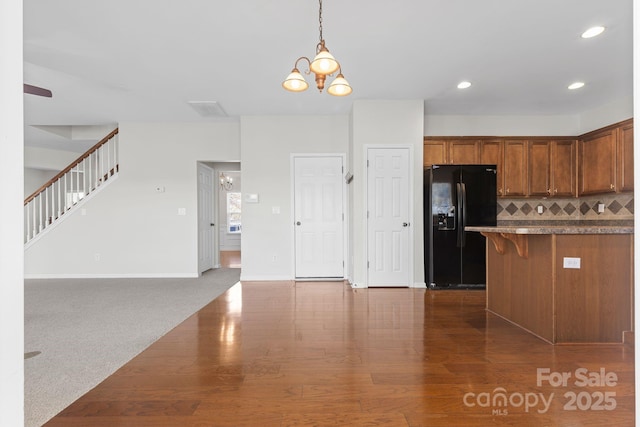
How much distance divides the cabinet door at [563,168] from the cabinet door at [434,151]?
5.74 ft

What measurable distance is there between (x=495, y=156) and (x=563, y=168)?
1104 mm

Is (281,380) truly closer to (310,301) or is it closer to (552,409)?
(552,409)

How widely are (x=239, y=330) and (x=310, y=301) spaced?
4.13 feet

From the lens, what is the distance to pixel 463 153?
527 centimetres

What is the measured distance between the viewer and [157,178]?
6.04 m

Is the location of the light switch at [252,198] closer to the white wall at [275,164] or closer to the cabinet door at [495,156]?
the white wall at [275,164]

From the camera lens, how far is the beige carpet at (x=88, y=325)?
206cm

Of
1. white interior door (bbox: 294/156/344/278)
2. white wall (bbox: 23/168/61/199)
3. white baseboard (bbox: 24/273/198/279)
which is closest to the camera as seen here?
white interior door (bbox: 294/156/344/278)

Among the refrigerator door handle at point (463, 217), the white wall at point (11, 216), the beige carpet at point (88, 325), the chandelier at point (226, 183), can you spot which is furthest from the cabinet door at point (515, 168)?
the chandelier at point (226, 183)

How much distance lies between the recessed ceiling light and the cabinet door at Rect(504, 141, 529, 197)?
7.27 feet

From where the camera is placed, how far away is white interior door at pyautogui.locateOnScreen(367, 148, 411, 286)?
494cm

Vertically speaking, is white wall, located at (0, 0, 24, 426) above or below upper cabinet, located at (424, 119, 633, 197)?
below

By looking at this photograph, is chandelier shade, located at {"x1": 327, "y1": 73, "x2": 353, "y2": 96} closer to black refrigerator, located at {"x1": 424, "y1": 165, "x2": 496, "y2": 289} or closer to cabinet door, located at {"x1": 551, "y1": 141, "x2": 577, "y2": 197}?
black refrigerator, located at {"x1": 424, "y1": 165, "x2": 496, "y2": 289}

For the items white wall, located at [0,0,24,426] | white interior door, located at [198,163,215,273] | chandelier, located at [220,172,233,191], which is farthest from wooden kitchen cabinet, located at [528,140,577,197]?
chandelier, located at [220,172,233,191]
